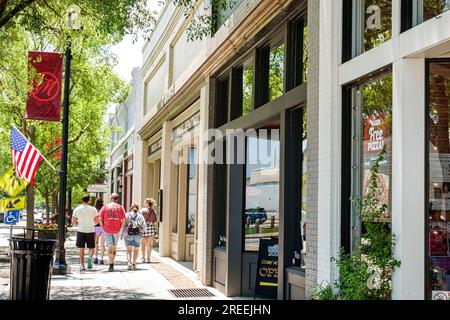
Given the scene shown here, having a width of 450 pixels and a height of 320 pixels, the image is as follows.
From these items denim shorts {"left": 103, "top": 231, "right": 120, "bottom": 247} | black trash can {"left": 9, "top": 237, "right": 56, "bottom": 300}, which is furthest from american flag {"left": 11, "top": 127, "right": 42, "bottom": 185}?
black trash can {"left": 9, "top": 237, "right": 56, "bottom": 300}

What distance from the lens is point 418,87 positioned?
598cm

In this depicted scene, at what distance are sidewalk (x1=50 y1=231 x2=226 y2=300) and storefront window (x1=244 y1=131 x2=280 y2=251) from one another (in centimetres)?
141

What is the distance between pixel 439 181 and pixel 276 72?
4429mm

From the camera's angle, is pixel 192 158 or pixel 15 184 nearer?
pixel 15 184

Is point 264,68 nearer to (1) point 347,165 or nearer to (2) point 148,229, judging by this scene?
(1) point 347,165

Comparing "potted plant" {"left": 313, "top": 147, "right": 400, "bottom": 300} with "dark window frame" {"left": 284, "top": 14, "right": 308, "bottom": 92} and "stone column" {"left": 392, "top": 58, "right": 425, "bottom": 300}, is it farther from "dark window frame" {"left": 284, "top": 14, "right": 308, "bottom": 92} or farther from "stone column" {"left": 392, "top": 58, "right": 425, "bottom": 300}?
"dark window frame" {"left": 284, "top": 14, "right": 308, "bottom": 92}

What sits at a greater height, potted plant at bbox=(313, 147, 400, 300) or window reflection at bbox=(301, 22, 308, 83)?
window reflection at bbox=(301, 22, 308, 83)

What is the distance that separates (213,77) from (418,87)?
746 cm

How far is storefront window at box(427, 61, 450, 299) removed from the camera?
19.7 ft

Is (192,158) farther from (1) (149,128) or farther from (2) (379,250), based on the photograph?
(2) (379,250)

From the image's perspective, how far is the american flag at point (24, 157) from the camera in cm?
1425

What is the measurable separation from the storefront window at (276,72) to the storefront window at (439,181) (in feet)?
11.9
